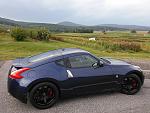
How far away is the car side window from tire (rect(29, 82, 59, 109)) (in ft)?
2.77

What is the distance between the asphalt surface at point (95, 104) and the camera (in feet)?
20.0

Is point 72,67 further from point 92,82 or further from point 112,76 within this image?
point 112,76

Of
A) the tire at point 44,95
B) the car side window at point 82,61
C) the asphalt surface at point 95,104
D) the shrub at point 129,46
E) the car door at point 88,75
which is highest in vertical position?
the car side window at point 82,61

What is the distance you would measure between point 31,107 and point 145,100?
3034mm

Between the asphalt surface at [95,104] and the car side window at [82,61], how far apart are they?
3.15 ft

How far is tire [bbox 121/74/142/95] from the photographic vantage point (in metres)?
7.36

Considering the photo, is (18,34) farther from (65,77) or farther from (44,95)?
(44,95)

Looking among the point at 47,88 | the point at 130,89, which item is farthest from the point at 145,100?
the point at 47,88

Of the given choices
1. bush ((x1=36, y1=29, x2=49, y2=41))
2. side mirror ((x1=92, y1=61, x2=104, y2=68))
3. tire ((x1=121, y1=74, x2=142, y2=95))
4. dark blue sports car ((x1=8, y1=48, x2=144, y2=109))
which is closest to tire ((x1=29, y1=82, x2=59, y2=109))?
dark blue sports car ((x1=8, y1=48, x2=144, y2=109))

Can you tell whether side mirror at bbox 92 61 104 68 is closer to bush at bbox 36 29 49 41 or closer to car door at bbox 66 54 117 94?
car door at bbox 66 54 117 94

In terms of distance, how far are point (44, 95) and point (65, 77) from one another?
0.70 metres

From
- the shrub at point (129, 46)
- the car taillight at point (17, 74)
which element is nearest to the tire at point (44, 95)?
the car taillight at point (17, 74)

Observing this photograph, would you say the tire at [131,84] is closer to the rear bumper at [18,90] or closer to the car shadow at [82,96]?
the car shadow at [82,96]

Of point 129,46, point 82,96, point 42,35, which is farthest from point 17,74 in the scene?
point 42,35
